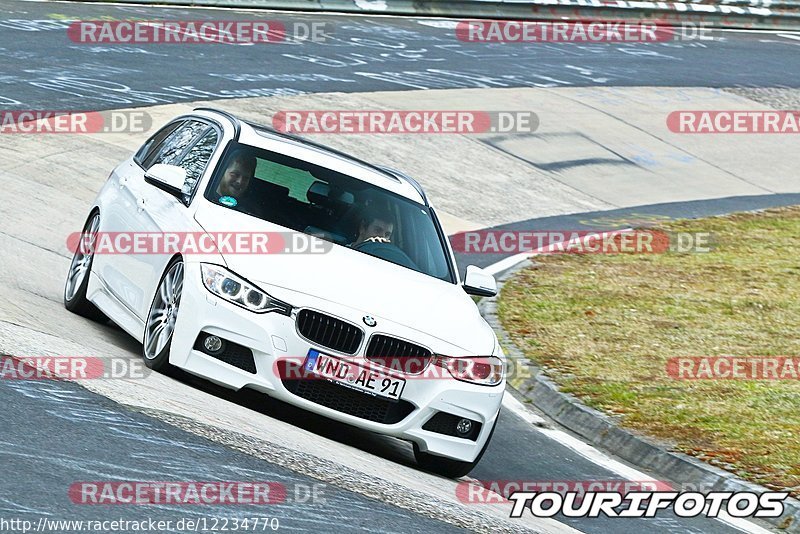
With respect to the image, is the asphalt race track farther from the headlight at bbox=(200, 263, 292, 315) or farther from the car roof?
the car roof

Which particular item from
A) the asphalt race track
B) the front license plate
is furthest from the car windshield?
the front license plate

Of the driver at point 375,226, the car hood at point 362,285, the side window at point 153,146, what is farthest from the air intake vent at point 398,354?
the side window at point 153,146

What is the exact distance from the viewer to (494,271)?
51.5 feet

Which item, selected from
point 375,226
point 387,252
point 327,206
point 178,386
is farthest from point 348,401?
point 327,206

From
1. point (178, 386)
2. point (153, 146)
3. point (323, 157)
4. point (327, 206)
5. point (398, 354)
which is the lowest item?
point (178, 386)

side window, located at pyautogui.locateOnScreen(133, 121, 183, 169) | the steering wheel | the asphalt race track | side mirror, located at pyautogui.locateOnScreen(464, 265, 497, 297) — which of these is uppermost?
side window, located at pyautogui.locateOnScreen(133, 121, 183, 169)

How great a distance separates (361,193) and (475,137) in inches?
502

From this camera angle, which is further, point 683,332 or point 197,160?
point 683,332

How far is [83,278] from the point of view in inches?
386

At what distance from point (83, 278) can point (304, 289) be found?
2557 mm

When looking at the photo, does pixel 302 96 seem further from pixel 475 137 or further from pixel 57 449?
pixel 57 449

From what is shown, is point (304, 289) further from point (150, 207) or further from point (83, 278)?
point (83, 278)

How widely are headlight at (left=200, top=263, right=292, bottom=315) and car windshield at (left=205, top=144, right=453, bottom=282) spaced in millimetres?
996

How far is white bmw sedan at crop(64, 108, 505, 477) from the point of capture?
778 cm
